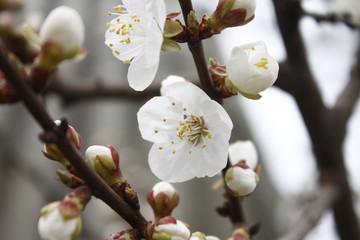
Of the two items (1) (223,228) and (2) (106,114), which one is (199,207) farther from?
(2) (106,114)

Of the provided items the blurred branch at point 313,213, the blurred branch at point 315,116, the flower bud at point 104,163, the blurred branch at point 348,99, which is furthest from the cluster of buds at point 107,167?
the blurred branch at point 348,99

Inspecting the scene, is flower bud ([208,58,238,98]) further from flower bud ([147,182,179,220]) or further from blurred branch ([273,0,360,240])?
blurred branch ([273,0,360,240])

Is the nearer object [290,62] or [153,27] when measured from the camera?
[153,27]

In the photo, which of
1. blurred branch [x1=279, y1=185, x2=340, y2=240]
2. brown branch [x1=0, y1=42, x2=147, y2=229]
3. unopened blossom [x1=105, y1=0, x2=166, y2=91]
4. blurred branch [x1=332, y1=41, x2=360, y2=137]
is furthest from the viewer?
blurred branch [x1=332, y1=41, x2=360, y2=137]

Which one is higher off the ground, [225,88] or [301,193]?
[225,88]

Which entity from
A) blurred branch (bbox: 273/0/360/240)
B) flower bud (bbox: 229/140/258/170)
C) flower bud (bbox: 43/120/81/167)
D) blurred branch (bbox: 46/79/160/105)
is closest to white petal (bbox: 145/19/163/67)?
flower bud (bbox: 43/120/81/167)

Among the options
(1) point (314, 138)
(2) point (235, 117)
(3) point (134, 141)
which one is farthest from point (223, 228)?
(1) point (314, 138)
